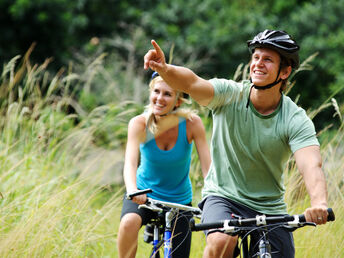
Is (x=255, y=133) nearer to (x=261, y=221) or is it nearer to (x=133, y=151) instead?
(x=261, y=221)

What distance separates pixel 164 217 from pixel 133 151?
1.72 feet

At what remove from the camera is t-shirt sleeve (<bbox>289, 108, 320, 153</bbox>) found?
122 inches

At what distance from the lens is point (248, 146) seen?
3301 mm

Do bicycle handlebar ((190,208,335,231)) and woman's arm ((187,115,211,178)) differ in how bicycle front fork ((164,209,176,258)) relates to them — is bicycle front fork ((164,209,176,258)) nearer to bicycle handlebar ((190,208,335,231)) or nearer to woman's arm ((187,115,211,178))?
woman's arm ((187,115,211,178))

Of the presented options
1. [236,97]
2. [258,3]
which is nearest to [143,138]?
[236,97]

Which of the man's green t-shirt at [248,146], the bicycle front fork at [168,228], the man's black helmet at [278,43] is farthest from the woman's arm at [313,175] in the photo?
the bicycle front fork at [168,228]

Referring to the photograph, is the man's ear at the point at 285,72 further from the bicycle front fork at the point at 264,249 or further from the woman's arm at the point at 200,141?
the bicycle front fork at the point at 264,249

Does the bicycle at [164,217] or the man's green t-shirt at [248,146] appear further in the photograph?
the bicycle at [164,217]

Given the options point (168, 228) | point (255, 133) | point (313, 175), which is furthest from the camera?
point (168, 228)

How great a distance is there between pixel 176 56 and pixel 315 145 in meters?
12.9

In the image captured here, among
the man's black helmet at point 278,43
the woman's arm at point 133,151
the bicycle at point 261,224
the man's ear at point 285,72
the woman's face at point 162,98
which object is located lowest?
the bicycle at point 261,224

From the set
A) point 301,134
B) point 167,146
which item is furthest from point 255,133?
point 167,146

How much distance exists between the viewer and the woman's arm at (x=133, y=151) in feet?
12.4

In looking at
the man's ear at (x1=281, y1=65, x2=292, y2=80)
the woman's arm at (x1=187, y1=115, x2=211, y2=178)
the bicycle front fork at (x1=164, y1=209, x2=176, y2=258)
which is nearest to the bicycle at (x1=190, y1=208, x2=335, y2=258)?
the bicycle front fork at (x1=164, y1=209, x2=176, y2=258)
